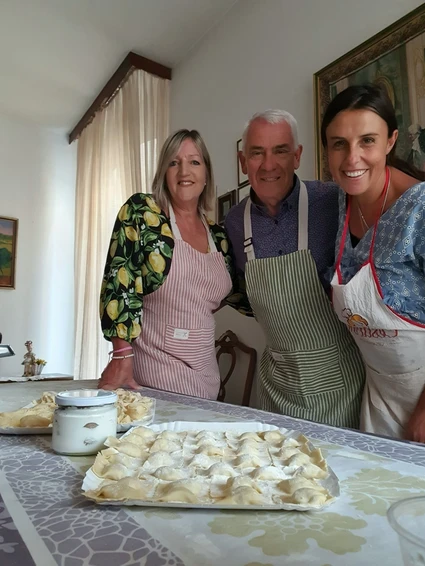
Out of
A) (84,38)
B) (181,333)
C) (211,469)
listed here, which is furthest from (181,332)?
(84,38)

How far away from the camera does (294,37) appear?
212cm

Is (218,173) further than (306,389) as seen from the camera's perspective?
Yes

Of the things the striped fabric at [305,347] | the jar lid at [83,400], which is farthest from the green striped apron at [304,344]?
the jar lid at [83,400]

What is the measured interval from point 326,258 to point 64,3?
2332mm

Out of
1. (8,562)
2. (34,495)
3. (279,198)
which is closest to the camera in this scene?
(8,562)

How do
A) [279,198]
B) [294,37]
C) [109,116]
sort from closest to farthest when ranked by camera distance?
[279,198] → [294,37] → [109,116]

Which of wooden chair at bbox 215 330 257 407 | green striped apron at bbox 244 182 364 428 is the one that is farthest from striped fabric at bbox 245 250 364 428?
wooden chair at bbox 215 330 257 407

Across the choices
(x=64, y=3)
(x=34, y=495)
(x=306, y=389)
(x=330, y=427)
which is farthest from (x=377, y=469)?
(x=64, y=3)

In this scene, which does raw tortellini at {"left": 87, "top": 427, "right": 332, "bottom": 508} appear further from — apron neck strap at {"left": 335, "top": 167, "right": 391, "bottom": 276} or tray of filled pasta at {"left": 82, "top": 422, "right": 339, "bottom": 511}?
apron neck strap at {"left": 335, "top": 167, "right": 391, "bottom": 276}

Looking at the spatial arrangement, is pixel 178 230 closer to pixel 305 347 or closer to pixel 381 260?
pixel 305 347

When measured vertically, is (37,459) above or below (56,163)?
below

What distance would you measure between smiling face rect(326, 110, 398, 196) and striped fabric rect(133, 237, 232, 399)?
1.78ft

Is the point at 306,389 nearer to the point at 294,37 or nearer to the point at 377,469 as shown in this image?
the point at 377,469

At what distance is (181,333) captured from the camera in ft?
4.44
